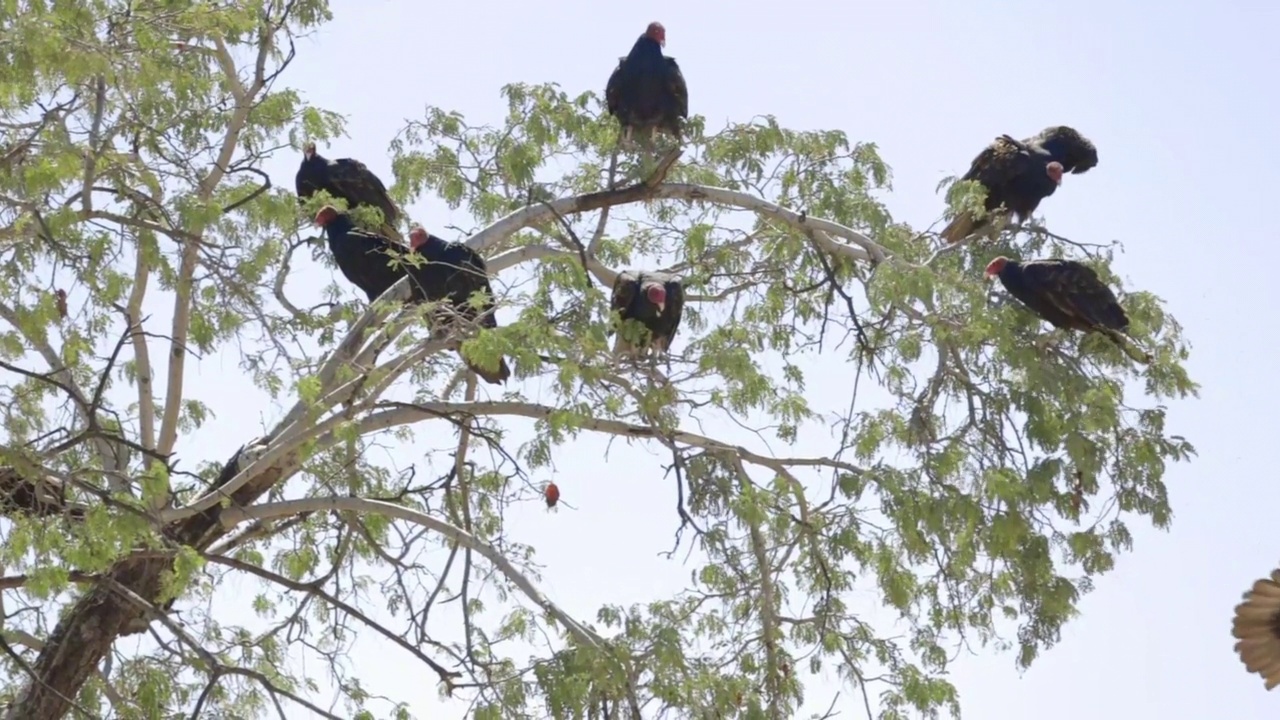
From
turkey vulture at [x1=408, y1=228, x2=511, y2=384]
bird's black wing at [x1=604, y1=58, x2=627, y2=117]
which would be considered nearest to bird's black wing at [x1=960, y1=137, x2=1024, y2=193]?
bird's black wing at [x1=604, y1=58, x2=627, y2=117]

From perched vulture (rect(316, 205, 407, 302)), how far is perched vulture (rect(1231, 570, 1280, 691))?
11.5ft

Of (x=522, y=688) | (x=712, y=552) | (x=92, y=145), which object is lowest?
(x=522, y=688)

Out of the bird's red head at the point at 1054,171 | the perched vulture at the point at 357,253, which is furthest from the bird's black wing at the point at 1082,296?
the perched vulture at the point at 357,253

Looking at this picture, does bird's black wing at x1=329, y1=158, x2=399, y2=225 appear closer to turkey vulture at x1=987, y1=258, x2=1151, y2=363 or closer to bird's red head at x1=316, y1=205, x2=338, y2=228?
bird's red head at x1=316, y1=205, x2=338, y2=228

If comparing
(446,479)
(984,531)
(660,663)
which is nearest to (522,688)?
(660,663)

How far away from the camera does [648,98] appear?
737 cm

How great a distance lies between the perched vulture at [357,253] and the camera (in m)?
6.84

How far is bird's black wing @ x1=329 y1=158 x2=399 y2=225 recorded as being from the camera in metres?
7.17

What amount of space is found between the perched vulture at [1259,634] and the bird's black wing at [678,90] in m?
3.46

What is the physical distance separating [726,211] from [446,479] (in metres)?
1.71

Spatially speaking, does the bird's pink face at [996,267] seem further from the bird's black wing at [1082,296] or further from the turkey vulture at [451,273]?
the turkey vulture at [451,273]

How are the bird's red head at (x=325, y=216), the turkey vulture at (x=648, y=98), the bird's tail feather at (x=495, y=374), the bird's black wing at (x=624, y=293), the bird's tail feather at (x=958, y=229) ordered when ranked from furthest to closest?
1. the turkey vulture at (x=648, y=98)
2. the bird's tail feather at (x=958, y=229)
3. the bird's red head at (x=325, y=216)
4. the bird's black wing at (x=624, y=293)
5. the bird's tail feather at (x=495, y=374)

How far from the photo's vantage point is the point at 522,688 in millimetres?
5668

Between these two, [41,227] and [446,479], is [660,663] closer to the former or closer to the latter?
[446,479]
